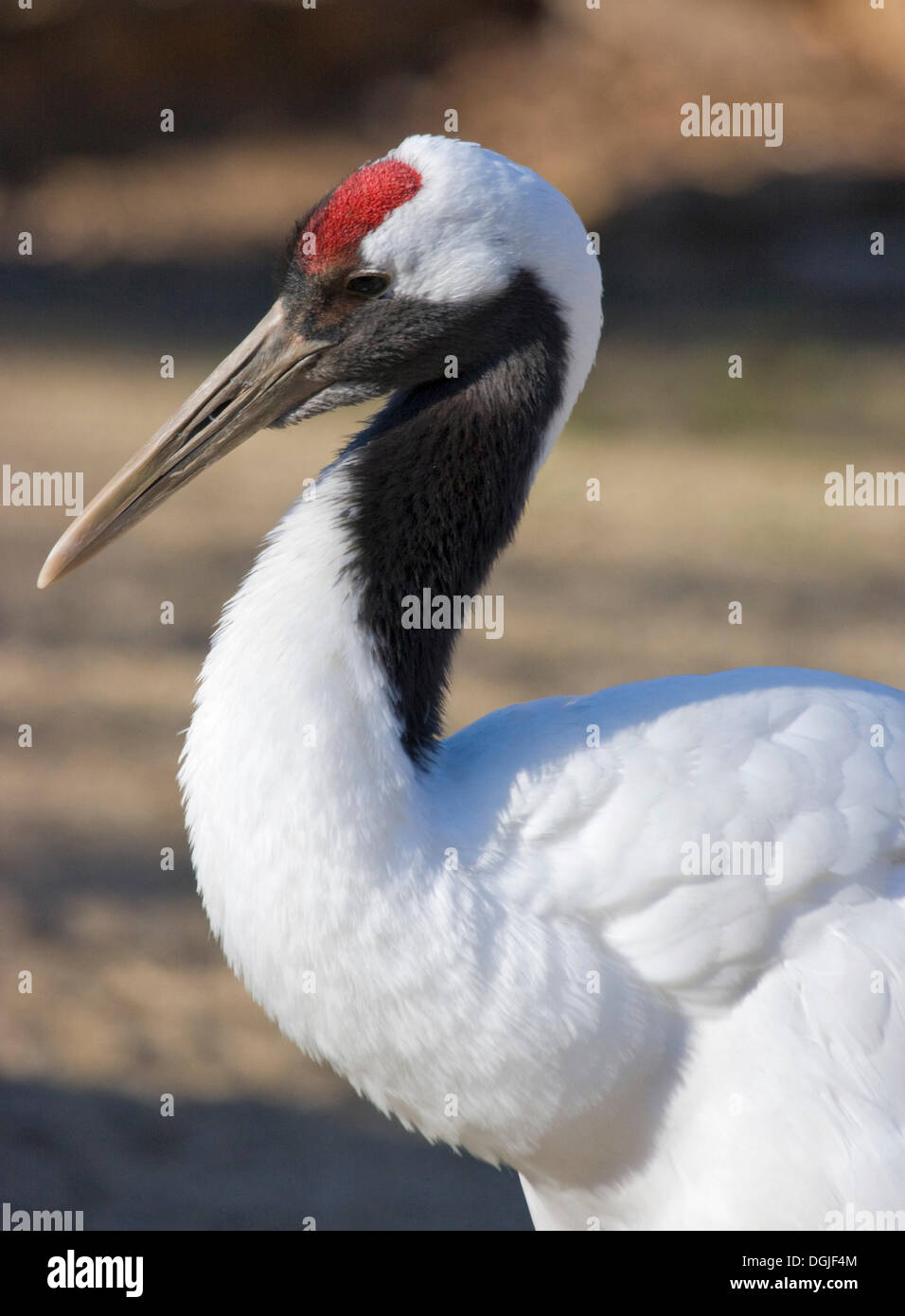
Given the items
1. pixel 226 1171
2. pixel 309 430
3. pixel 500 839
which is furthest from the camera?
pixel 309 430

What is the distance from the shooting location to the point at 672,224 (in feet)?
22.0

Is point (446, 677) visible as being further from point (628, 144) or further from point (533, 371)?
point (628, 144)

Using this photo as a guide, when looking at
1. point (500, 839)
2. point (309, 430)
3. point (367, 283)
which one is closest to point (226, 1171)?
point (500, 839)

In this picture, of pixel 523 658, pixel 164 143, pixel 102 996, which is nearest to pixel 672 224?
pixel 164 143

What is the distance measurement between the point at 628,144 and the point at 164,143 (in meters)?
2.24

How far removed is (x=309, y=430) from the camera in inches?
219

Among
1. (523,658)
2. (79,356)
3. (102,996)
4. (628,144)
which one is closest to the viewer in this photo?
(102,996)

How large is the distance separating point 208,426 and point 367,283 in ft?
0.92

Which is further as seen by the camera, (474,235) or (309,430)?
(309,430)

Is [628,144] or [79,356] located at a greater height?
[628,144]

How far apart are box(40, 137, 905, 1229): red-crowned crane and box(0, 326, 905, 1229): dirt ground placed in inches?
40.8

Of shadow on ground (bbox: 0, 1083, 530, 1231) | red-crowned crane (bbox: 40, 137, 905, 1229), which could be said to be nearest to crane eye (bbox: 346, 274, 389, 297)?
red-crowned crane (bbox: 40, 137, 905, 1229)

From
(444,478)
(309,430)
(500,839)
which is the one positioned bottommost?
(500,839)

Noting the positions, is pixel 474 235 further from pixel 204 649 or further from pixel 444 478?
pixel 204 649
